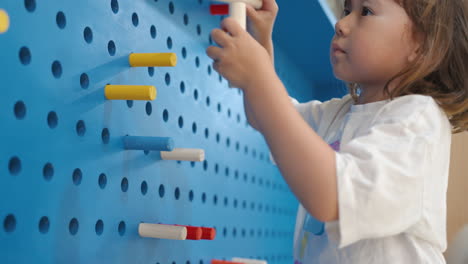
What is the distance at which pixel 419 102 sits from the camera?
0.53 meters

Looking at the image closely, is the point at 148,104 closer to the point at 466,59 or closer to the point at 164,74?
the point at 164,74

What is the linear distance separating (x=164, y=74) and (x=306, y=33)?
0.39 m

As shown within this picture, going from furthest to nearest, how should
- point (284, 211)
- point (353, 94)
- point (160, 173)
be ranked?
point (284, 211)
point (353, 94)
point (160, 173)

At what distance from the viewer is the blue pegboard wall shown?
1.28 feet

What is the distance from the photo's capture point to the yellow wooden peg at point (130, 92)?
47 centimetres

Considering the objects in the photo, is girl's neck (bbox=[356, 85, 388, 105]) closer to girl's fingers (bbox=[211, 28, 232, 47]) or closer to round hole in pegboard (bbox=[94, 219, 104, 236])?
girl's fingers (bbox=[211, 28, 232, 47])

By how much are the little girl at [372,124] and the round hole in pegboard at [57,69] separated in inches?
5.1

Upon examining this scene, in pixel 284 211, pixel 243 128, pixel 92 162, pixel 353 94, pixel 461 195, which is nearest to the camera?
Answer: pixel 92 162

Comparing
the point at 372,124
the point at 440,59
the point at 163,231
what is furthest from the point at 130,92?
the point at 440,59

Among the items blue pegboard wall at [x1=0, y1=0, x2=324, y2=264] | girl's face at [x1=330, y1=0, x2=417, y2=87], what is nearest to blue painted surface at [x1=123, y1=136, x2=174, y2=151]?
blue pegboard wall at [x1=0, y1=0, x2=324, y2=264]

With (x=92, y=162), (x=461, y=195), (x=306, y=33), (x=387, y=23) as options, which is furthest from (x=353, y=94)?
(x=461, y=195)

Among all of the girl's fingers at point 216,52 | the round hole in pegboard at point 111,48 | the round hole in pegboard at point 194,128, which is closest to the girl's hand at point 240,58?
the girl's fingers at point 216,52

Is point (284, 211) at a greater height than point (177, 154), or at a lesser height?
lesser

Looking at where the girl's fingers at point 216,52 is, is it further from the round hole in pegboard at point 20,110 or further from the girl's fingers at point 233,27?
the round hole in pegboard at point 20,110
